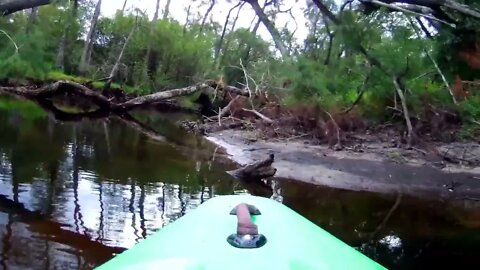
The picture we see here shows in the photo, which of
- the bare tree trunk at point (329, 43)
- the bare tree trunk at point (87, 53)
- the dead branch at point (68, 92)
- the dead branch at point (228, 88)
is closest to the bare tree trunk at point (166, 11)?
the bare tree trunk at point (87, 53)

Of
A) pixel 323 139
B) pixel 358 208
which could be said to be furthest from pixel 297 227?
pixel 323 139

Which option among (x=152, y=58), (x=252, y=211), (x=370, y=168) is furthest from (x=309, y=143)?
(x=152, y=58)

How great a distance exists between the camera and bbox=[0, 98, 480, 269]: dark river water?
15.4 feet

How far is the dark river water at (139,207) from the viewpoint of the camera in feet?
15.4

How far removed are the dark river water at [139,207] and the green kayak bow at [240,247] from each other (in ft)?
7.73

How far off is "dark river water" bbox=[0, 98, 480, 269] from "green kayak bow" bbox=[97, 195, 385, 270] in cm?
235

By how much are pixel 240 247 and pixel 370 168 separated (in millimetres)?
8871

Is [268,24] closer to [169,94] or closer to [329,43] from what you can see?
[329,43]

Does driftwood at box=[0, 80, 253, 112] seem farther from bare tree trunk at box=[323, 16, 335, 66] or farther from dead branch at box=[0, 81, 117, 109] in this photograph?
bare tree trunk at box=[323, 16, 335, 66]

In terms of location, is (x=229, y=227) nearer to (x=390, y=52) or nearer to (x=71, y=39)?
(x=390, y=52)

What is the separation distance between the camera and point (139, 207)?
605cm

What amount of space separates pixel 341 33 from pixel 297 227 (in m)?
3.95

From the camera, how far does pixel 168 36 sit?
1265 inches

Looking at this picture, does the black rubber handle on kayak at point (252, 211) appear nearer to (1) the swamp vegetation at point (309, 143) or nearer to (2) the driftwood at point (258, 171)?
(1) the swamp vegetation at point (309, 143)
